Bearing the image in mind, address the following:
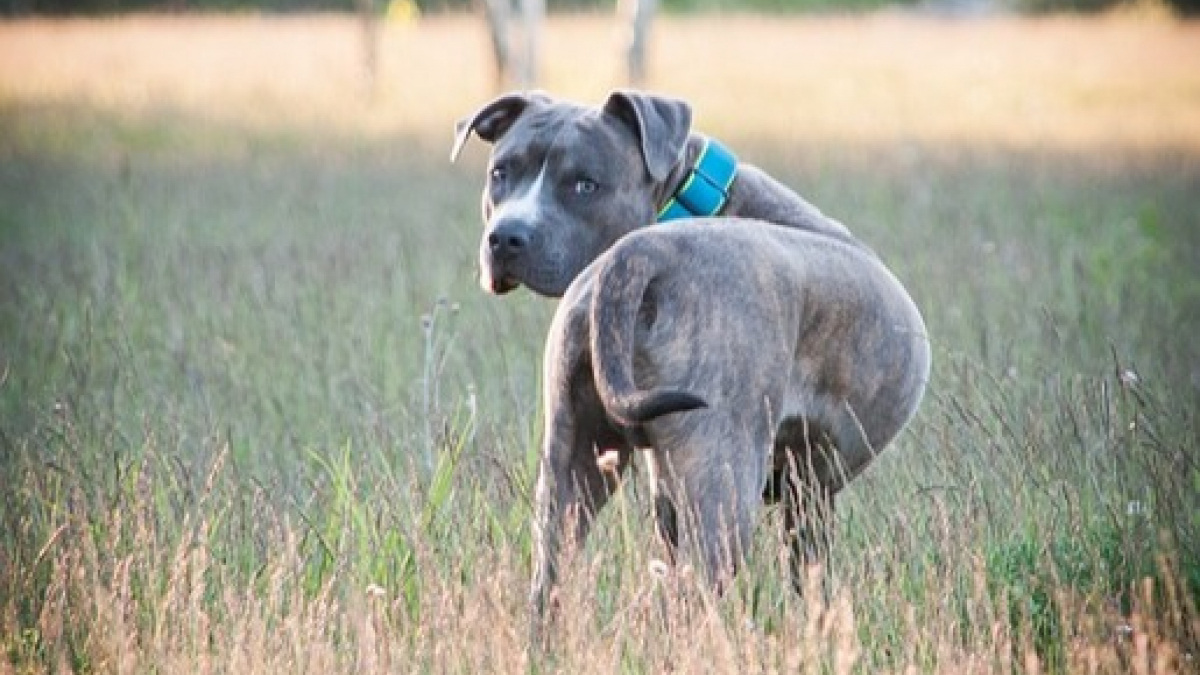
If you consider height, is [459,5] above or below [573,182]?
below

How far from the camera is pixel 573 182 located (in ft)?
21.5

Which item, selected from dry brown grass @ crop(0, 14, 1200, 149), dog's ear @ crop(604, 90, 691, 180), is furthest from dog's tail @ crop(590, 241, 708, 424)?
dry brown grass @ crop(0, 14, 1200, 149)

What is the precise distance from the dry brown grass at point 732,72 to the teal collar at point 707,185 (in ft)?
45.4

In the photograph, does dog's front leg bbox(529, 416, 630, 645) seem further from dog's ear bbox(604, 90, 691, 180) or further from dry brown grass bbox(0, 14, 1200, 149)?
dry brown grass bbox(0, 14, 1200, 149)

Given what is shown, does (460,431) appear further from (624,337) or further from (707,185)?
(624,337)

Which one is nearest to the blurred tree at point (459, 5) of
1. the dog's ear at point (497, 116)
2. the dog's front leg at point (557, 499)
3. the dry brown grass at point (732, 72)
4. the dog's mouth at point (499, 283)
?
the dry brown grass at point (732, 72)

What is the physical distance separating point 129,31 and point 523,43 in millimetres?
8497

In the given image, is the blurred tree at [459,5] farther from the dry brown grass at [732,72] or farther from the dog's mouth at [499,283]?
the dog's mouth at [499,283]

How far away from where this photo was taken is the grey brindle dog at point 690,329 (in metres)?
5.41

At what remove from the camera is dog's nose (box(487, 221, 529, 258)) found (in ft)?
21.1

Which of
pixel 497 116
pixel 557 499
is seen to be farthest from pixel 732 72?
pixel 557 499

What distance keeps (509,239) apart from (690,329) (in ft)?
3.60

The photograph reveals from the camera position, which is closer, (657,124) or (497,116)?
(657,124)

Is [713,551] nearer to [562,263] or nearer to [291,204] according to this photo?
[562,263]
